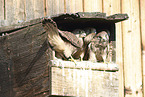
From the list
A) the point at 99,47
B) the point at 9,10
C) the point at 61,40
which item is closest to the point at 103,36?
the point at 99,47

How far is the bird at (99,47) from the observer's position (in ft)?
8.39

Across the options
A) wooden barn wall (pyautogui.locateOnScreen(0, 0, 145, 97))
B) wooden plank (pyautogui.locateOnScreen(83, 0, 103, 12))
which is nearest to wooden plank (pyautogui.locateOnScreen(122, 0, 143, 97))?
wooden barn wall (pyautogui.locateOnScreen(0, 0, 145, 97))

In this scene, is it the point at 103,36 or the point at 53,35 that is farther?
the point at 103,36

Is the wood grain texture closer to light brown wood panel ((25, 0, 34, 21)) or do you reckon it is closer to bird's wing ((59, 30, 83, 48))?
bird's wing ((59, 30, 83, 48))

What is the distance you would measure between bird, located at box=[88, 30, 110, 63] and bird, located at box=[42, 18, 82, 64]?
108 mm

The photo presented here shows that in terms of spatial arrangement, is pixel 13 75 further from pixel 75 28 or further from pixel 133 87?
pixel 133 87

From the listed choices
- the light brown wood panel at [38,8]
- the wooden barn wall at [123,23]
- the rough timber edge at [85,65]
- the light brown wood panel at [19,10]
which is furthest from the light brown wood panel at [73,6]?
the rough timber edge at [85,65]

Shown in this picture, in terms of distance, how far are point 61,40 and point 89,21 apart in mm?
255

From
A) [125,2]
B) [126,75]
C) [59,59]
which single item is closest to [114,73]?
[59,59]

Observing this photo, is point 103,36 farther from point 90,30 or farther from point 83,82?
point 83,82

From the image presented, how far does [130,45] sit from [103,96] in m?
0.84

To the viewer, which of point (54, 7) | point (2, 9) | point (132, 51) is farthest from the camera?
point (132, 51)

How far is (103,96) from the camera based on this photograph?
2.39 meters

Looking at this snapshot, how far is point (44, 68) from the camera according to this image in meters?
2.21
